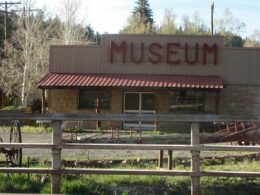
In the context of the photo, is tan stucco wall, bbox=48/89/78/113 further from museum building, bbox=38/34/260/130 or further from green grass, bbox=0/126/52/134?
green grass, bbox=0/126/52/134

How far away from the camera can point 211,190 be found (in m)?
8.69

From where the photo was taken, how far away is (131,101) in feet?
105

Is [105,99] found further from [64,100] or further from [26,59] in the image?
[26,59]

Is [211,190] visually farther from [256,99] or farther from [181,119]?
[256,99]

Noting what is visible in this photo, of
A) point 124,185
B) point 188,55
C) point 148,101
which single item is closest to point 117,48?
point 148,101

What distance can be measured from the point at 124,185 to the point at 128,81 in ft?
70.5

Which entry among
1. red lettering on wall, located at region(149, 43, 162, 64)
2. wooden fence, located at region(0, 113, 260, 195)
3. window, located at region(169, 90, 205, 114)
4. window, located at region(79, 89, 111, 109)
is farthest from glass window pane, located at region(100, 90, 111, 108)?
wooden fence, located at region(0, 113, 260, 195)

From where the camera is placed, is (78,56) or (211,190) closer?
(211,190)

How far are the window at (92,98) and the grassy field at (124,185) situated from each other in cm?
2225

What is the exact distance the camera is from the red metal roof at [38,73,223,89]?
2991 centimetres

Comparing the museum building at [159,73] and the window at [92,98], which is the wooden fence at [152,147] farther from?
the window at [92,98]

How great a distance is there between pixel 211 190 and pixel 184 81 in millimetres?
22015

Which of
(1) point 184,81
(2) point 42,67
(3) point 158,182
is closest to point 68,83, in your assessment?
(1) point 184,81

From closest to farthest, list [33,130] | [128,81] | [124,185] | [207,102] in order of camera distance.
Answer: [124,185], [33,130], [128,81], [207,102]
